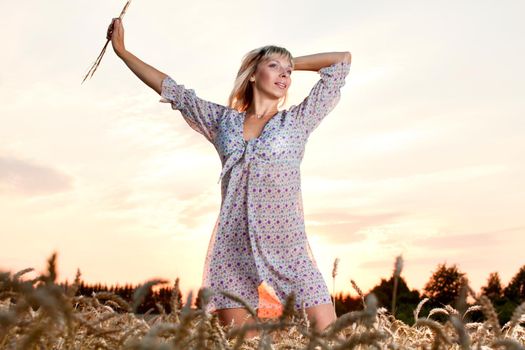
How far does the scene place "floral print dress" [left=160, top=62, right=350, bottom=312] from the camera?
16.1ft

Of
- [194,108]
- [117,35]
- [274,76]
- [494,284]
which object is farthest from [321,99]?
[494,284]

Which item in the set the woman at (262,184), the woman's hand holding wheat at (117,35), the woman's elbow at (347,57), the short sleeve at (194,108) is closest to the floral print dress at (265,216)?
the woman at (262,184)

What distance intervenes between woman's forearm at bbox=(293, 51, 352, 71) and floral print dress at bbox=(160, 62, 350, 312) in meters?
0.33

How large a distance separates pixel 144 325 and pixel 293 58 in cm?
383

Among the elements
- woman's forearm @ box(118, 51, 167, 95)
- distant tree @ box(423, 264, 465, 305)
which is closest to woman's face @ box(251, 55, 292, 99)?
woman's forearm @ box(118, 51, 167, 95)

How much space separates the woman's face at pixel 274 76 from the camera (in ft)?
17.0

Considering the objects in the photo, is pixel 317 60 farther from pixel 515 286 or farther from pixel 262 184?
pixel 515 286

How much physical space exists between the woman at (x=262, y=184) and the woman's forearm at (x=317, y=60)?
0.26 ft

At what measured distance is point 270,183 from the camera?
16.1 ft

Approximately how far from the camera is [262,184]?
491 centimetres

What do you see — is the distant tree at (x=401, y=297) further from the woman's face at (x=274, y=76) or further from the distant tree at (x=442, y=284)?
the woman's face at (x=274, y=76)

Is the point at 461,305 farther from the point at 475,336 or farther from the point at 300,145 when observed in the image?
the point at 300,145

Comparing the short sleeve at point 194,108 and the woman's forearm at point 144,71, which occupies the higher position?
the woman's forearm at point 144,71

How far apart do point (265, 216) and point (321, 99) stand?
0.89 metres
